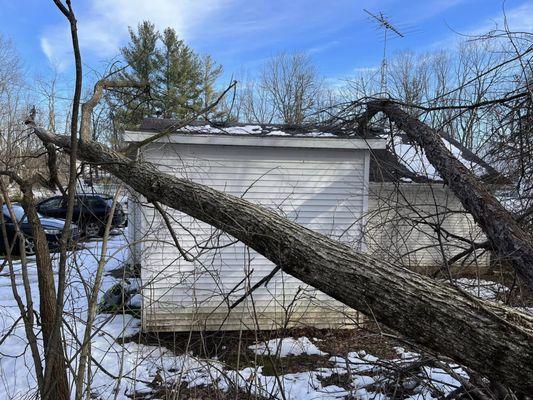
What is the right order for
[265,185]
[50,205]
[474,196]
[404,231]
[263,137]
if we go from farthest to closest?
1. [50,205]
2. [265,185]
3. [263,137]
4. [404,231]
5. [474,196]

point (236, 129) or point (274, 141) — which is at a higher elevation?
point (236, 129)

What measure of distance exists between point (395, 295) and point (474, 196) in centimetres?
186

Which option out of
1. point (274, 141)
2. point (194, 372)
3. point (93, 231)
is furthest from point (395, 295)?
point (274, 141)

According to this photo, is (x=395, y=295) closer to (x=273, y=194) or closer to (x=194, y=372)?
(x=194, y=372)

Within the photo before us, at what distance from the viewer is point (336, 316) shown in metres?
7.50

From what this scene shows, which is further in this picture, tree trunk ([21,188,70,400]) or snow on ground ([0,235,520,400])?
snow on ground ([0,235,520,400])

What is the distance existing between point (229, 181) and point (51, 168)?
3.76 meters

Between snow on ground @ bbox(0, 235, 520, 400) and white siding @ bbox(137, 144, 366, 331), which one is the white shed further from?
snow on ground @ bbox(0, 235, 520, 400)

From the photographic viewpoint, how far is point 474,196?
3.64 meters

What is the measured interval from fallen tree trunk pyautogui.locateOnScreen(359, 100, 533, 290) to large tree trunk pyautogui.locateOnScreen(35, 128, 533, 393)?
4.09 ft

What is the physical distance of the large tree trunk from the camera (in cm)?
203

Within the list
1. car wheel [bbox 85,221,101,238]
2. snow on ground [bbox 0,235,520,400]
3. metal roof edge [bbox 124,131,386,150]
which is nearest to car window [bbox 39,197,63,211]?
snow on ground [bbox 0,235,520,400]

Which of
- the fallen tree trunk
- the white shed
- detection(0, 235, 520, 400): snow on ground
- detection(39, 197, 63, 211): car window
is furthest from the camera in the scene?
detection(39, 197, 63, 211): car window

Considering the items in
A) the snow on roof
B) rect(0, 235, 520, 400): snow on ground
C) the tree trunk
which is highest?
the snow on roof
